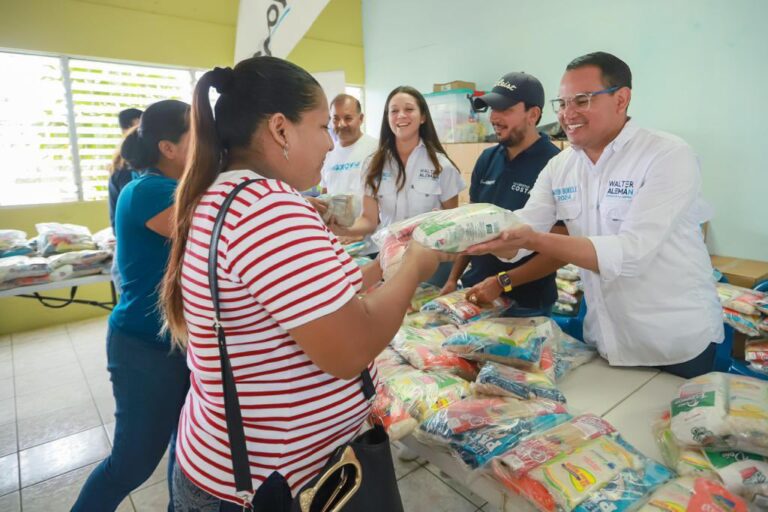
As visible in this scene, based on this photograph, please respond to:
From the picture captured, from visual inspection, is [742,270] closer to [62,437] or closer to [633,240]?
[633,240]

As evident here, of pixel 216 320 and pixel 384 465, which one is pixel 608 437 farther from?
pixel 216 320

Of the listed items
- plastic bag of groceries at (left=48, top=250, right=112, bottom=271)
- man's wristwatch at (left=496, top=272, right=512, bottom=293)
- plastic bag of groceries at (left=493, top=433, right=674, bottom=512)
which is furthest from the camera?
plastic bag of groceries at (left=48, top=250, right=112, bottom=271)

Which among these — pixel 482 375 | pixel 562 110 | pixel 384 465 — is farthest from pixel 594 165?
pixel 384 465

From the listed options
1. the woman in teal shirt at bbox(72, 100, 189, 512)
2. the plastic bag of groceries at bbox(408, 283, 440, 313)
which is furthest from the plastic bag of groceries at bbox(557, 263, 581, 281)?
the woman in teal shirt at bbox(72, 100, 189, 512)

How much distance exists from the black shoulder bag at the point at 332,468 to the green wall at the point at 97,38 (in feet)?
15.8

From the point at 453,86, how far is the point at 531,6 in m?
1.03

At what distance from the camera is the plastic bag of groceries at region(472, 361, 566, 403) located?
1.11m

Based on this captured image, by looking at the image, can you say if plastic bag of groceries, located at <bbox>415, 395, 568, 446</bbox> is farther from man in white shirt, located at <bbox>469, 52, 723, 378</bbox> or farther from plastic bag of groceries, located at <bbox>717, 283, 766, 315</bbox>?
plastic bag of groceries, located at <bbox>717, 283, 766, 315</bbox>

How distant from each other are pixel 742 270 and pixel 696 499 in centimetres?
300

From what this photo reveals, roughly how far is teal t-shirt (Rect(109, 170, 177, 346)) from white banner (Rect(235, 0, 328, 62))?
5.02ft

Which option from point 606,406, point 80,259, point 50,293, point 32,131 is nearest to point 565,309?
point 606,406

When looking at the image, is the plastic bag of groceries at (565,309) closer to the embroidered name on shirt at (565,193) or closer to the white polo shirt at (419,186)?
the white polo shirt at (419,186)

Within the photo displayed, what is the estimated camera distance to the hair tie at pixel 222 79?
82cm

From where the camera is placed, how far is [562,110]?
1.50 m
